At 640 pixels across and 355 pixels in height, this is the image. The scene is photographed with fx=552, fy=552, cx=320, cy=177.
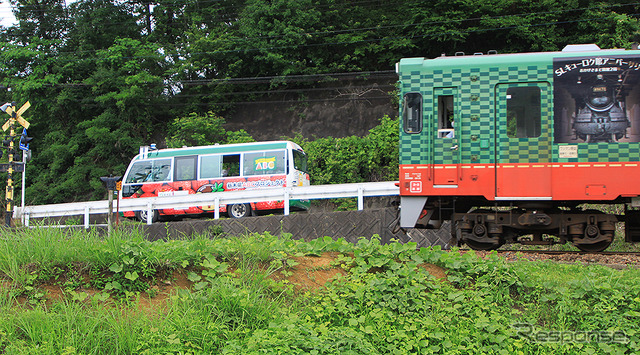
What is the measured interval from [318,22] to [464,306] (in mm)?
27097

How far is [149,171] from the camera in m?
20.2

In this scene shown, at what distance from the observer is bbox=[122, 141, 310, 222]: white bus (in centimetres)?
1884

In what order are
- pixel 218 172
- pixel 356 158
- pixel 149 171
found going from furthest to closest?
pixel 356 158
pixel 149 171
pixel 218 172

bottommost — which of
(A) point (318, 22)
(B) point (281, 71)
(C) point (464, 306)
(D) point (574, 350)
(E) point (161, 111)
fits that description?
(D) point (574, 350)

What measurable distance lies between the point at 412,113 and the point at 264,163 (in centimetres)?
958

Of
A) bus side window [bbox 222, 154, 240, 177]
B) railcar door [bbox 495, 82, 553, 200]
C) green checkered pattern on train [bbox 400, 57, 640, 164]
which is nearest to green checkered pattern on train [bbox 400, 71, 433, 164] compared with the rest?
green checkered pattern on train [bbox 400, 57, 640, 164]

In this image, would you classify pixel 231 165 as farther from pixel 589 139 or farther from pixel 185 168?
pixel 589 139

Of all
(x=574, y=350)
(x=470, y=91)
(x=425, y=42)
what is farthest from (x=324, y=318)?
(x=425, y=42)

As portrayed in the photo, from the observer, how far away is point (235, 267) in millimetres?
6230

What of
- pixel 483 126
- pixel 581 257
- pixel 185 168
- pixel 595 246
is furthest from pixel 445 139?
pixel 185 168

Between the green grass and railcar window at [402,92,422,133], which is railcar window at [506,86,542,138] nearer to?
railcar window at [402,92,422,133]

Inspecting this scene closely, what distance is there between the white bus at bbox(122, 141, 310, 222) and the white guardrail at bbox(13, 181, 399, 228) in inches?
88.3

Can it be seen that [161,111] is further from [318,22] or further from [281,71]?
[318,22]

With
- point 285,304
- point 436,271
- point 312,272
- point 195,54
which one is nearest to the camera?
point 285,304
